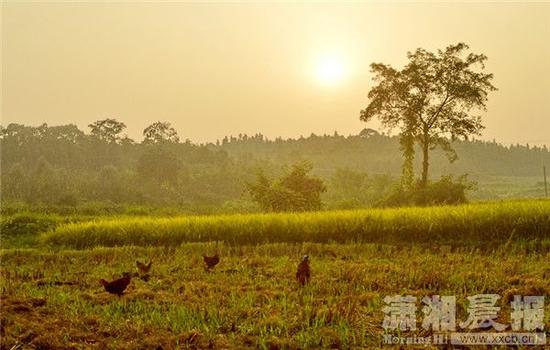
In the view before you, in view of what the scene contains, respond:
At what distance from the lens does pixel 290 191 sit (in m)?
35.1

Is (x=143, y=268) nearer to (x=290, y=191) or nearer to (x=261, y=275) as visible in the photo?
(x=261, y=275)

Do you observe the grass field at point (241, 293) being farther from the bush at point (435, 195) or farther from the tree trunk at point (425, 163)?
the tree trunk at point (425, 163)

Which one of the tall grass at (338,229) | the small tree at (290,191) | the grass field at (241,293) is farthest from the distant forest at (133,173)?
the grass field at (241,293)

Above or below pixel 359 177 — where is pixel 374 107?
above

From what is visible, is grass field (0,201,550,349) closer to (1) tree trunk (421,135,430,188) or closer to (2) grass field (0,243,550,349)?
(2) grass field (0,243,550,349)

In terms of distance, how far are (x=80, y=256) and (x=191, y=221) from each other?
4471mm

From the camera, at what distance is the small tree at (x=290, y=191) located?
115ft

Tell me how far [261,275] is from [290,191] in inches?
972

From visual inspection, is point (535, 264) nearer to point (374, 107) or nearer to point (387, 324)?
point (387, 324)


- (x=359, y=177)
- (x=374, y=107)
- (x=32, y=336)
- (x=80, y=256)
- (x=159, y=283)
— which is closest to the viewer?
(x=32, y=336)

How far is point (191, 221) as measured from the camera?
1817 centimetres

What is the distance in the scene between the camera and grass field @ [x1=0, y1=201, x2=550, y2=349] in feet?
21.3

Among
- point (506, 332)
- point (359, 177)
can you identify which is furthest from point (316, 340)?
point (359, 177)

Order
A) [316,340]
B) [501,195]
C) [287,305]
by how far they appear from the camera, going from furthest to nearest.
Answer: [501,195] < [287,305] < [316,340]
